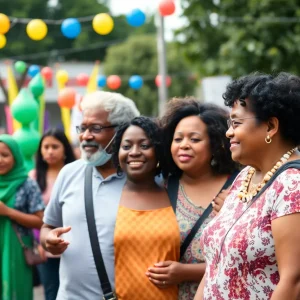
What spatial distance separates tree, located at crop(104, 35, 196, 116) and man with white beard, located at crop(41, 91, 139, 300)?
108ft

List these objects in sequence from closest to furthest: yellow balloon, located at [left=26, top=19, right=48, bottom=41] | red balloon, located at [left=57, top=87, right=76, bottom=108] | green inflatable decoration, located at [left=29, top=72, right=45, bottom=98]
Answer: yellow balloon, located at [left=26, top=19, right=48, bottom=41], green inflatable decoration, located at [left=29, top=72, right=45, bottom=98], red balloon, located at [left=57, top=87, right=76, bottom=108]

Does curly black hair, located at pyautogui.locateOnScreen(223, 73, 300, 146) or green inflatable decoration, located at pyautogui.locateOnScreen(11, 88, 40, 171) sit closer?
curly black hair, located at pyautogui.locateOnScreen(223, 73, 300, 146)

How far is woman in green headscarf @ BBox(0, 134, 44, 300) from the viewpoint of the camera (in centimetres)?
493

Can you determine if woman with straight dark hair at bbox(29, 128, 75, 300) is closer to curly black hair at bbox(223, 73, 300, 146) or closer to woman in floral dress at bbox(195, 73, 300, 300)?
woman in floral dress at bbox(195, 73, 300, 300)

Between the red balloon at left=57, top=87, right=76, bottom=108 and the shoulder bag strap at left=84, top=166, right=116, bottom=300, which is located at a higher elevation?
the red balloon at left=57, top=87, right=76, bottom=108

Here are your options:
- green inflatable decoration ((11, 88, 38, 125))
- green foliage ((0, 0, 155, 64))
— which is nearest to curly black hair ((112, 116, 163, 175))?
green inflatable decoration ((11, 88, 38, 125))

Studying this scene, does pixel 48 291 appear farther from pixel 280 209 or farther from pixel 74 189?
pixel 280 209

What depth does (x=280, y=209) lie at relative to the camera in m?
2.44

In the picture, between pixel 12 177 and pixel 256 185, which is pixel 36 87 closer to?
pixel 12 177

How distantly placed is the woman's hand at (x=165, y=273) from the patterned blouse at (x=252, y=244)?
2.31 feet

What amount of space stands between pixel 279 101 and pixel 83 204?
1.49 m

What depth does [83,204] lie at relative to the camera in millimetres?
3715

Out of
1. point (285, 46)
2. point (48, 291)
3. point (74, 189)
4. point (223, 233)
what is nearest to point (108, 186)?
point (74, 189)

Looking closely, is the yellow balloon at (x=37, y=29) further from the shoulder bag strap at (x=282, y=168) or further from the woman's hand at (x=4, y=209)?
the shoulder bag strap at (x=282, y=168)
